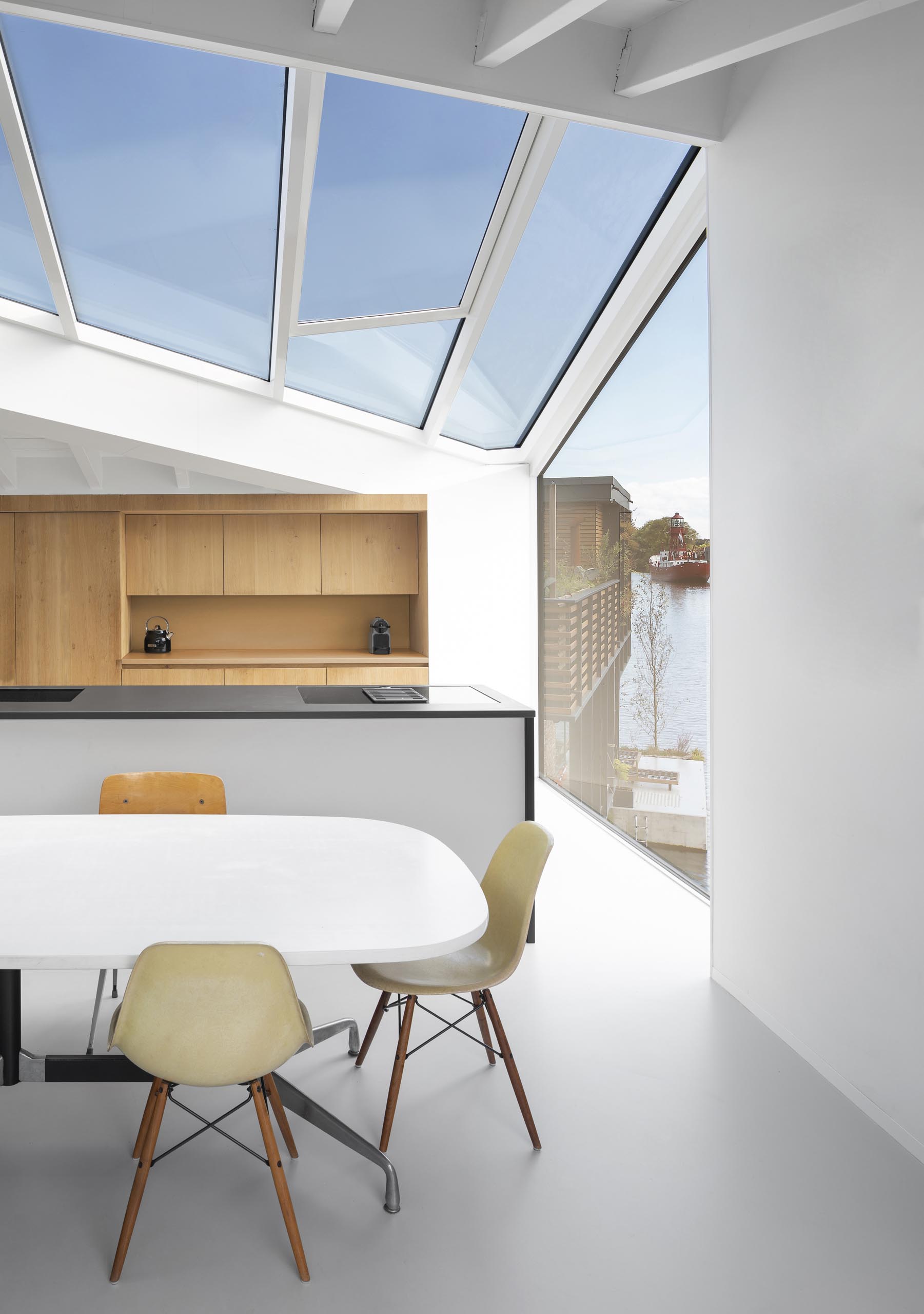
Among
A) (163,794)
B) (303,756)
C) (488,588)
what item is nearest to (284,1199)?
(163,794)

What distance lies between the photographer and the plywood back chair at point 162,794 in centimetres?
278

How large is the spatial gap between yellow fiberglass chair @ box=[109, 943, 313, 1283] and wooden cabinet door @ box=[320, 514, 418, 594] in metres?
5.08

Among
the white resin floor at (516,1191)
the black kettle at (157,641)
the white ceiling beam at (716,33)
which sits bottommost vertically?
the white resin floor at (516,1191)

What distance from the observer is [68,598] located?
620cm

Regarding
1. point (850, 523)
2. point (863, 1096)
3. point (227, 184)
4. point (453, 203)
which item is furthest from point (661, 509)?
point (863, 1096)

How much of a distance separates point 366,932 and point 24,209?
347 cm

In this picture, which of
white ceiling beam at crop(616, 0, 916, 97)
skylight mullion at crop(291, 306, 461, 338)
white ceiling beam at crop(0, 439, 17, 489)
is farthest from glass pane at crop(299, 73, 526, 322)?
white ceiling beam at crop(0, 439, 17, 489)

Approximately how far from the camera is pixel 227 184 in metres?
3.49

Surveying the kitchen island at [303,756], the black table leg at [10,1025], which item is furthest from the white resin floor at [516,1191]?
the kitchen island at [303,756]

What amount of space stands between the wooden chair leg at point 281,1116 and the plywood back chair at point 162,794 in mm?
1044

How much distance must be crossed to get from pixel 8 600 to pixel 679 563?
15.7ft

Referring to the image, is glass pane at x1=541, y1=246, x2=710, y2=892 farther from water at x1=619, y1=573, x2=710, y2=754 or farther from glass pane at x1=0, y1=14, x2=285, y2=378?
glass pane at x1=0, y1=14, x2=285, y2=378

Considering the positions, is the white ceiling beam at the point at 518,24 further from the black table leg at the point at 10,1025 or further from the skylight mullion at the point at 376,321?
the black table leg at the point at 10,1025

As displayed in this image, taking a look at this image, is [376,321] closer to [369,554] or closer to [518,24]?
[518,24]
